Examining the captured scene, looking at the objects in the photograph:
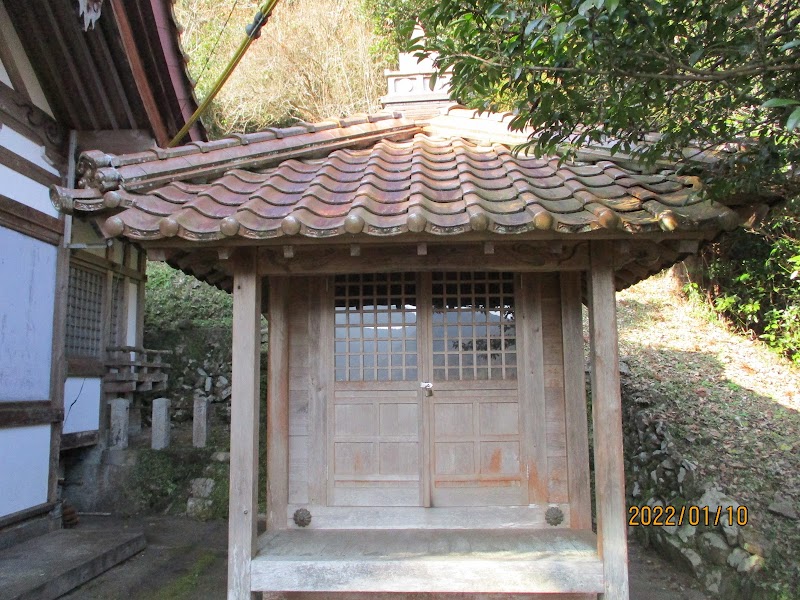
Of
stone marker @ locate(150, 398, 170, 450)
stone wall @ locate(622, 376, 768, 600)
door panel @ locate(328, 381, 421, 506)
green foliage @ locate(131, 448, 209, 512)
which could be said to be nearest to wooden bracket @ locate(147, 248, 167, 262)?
door panel @ locate(328, 381, 421, 506)

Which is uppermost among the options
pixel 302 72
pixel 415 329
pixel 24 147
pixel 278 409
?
pixel 302 72

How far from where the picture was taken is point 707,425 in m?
7.62

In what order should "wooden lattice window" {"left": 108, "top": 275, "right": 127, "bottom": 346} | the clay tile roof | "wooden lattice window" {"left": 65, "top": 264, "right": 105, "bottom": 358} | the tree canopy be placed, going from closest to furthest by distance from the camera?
the tree canopy, the clay tile roof, "wooden lattice window" {"left": 65, "top": 264, "right": 105, "bottom": 358}, "wooden lattice window" {"left": 108, "top": 275, "right": 127, "bottom": 346}

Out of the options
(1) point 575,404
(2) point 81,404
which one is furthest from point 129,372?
(1) point 575,404

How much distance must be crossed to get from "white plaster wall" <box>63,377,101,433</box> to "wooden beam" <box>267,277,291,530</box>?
4219mm

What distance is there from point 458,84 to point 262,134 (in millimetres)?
1955

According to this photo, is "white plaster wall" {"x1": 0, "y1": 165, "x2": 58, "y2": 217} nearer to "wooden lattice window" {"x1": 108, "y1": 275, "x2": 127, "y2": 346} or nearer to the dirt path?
"wooden lattice window" {"x1": 108, "y1": 275, "x2": 127, "y2": 346}

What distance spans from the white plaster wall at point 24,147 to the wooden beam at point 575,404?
587 centimetres

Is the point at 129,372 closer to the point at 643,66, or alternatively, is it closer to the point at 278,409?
the point at 278,409

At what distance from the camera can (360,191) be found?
3977 millimetres

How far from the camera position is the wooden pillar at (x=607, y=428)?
3.81m

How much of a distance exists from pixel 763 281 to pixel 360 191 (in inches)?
A: 366

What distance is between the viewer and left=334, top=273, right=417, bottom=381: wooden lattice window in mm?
4914

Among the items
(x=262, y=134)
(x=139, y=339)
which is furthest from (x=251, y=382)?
(x=139, y=339)
